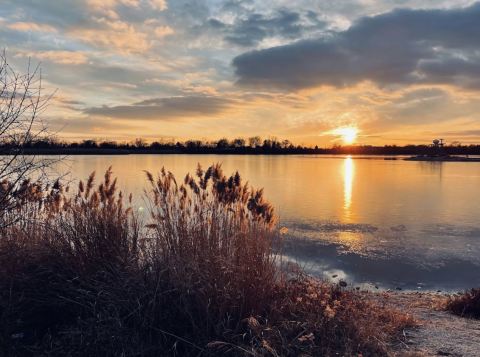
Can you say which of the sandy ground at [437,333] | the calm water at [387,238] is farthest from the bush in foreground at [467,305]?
the calm water at [387,238]

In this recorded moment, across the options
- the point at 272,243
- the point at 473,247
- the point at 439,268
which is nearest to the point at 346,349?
the point at 272,243

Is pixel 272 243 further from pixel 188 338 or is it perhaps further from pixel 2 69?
pixel 2 69

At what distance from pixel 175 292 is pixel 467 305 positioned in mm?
4689

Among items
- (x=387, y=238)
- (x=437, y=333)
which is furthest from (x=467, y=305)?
(x=387, y=238)

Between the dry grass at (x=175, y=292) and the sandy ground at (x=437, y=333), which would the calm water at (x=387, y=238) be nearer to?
the sandy ground at (x=437, y=333)

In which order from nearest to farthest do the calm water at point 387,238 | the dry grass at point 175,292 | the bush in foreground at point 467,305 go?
the dry grass at point 175,292, the bush in foreground at point 467,305, the calm water at point 387,238

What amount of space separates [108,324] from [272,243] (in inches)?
88.1

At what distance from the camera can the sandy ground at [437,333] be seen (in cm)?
443

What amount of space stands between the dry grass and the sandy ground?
0.73 ft

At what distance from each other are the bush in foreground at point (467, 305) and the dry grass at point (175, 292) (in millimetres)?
1895

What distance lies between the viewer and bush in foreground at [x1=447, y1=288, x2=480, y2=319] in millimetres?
6621

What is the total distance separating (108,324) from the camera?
443 cm

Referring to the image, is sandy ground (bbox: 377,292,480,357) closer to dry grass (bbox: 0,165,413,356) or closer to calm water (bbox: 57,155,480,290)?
dry grass (bbox: 0,165,413,356)

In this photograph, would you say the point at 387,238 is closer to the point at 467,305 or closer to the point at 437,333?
the point at 467,305
